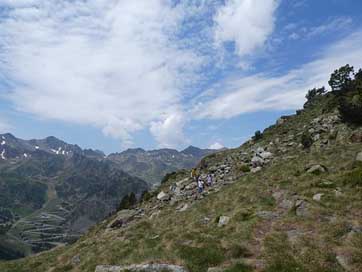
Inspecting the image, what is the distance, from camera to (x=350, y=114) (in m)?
45.8

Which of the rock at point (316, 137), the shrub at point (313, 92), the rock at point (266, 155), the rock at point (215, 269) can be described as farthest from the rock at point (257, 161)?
the shrub at point (313, 92)

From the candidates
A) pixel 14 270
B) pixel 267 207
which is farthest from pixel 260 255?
pixel 14 270

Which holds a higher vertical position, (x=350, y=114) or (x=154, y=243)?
(x=350, y=114)

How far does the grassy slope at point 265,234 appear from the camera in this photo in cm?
1642

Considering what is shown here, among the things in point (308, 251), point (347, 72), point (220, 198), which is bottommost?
point (308, 251)

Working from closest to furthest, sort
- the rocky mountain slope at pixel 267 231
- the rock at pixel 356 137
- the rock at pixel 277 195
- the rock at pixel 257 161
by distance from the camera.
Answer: the rocky mountain slope at pixel 267 231, the rock at pixel 277 195, the rock at pixel 356 137, the rock at pixel 257 161

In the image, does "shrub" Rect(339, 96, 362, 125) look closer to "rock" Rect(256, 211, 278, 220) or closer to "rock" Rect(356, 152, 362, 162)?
"rock" Rect(356, 152, 362, 162)

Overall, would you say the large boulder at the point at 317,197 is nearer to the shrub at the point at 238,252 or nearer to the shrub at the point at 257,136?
the shrub at the point at 238,252

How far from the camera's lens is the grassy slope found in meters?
16.4

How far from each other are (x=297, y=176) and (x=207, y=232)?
12730mm

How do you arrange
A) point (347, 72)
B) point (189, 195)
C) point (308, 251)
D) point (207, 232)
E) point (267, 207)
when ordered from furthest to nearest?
1. point (347, 72)
2. point (189, 195)
3. point (267, 207)
4. point (207, 232)
5. point (308, 251)

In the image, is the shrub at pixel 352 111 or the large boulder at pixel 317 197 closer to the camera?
the large boulder at pixel 317 197

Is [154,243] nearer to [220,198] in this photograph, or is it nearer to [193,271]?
[193,271]

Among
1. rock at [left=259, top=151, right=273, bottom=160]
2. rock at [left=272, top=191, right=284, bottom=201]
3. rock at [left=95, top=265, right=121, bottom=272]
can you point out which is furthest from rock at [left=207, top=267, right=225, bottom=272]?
rock at [left=259, top=151, right=273, bottom=160]
